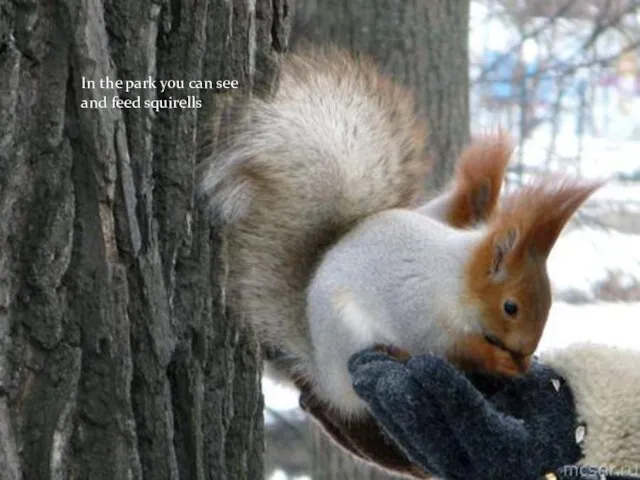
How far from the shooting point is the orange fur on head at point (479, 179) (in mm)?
1542

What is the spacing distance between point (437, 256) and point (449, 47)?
192cm

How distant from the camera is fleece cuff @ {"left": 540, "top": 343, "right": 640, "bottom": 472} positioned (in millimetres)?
1274

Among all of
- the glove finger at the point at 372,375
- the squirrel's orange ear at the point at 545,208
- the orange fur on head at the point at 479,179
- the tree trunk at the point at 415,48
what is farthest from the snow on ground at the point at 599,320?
the glove finger at the point at 372,375

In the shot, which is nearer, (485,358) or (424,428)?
(424,428)

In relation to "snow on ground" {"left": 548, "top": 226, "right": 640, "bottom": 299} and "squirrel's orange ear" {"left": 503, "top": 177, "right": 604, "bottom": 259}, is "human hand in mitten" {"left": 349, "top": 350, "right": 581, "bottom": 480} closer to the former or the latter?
"squirrel's orange ear" {"left": 503, "top": 177, "right": 604, "bottom": 259}

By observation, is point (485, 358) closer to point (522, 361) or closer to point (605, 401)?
point (522, 361)

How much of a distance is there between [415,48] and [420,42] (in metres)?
0.02

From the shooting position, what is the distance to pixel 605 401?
1292mm

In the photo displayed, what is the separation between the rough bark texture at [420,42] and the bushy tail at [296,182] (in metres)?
1.65

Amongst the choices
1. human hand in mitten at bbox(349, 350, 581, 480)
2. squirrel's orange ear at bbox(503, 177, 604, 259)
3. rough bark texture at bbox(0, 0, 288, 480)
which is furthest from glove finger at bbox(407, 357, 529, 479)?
rough bark texture at bbox(0, 0, 288, 480)

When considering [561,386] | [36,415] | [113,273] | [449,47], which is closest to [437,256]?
[561,386]

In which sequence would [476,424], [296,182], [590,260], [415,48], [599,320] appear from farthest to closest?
[590,260] < [599,320] < [415,48] < [296,182] < [476,424]

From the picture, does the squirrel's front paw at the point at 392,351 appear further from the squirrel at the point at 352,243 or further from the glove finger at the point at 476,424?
the glove finger at the point at 476,424

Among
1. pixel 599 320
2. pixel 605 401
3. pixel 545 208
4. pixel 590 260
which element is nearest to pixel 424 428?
pixel 605 401
